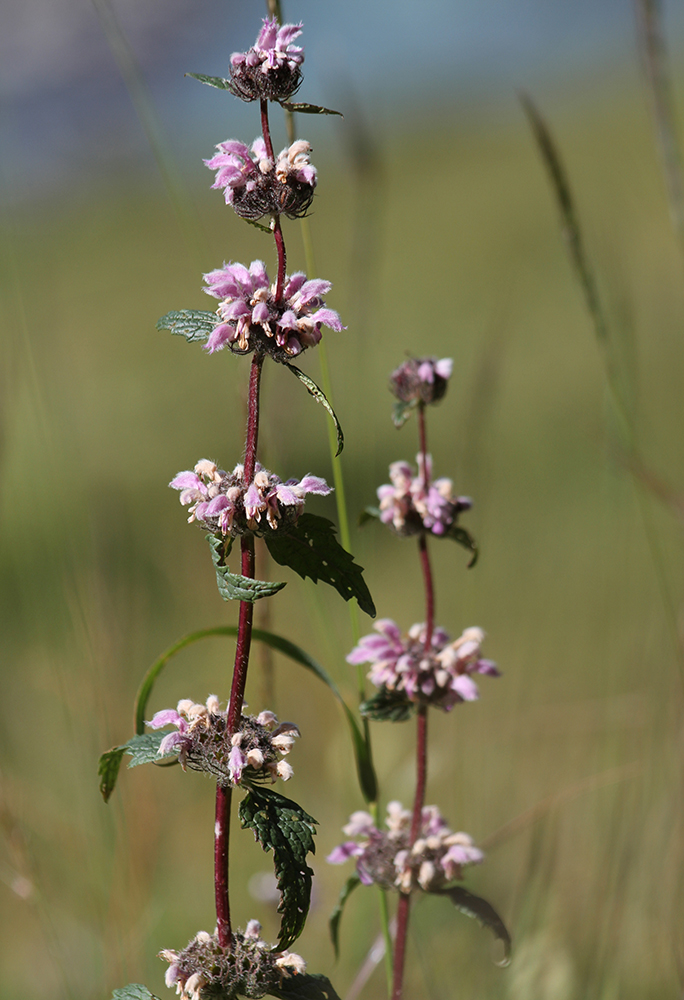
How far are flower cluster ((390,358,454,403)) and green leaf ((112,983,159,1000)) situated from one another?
0.61m

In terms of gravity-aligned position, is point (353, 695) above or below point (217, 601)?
below

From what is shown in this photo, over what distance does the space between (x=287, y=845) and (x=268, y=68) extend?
1.87ft

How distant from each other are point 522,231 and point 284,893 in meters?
6.58

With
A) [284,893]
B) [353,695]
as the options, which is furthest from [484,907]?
[353,695]

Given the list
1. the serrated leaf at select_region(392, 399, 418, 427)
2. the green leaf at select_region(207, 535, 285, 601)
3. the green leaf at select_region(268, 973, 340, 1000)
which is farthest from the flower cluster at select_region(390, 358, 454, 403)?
the green leaf at select_region(268, 973, 340, 1000)

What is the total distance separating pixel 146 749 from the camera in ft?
2.28

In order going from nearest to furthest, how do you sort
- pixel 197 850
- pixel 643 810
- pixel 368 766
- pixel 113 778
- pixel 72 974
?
pixel 113 778, pixel 368 766, pixel 643 810, pixel 72 974, pixel 197 850

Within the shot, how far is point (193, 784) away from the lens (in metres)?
2.60

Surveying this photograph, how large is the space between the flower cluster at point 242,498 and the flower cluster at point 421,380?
0.26 m

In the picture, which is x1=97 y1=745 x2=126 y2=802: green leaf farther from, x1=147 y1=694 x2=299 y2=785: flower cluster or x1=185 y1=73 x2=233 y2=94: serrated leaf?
x1=185 y1=73 x2=233 y2=94: serrated leaf

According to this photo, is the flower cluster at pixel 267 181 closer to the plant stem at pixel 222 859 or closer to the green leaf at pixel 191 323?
the green leaf at pixel 191 323

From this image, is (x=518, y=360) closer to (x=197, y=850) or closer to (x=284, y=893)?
(x=197, y=850)

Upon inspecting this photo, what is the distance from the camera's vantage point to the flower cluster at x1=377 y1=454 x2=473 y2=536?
94cm

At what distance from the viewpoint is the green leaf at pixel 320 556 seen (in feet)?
2.19
